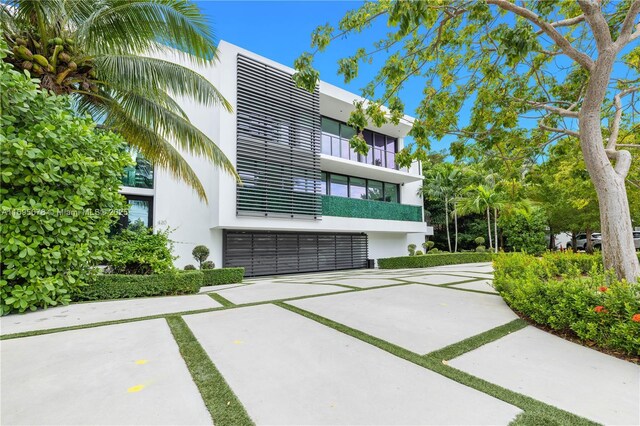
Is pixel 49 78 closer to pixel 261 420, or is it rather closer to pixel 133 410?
pixel 133 410

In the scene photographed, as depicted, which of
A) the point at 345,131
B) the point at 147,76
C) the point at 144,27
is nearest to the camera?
the point at 144,27

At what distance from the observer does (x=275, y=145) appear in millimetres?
12773

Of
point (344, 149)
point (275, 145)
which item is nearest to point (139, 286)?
point (275, 145)

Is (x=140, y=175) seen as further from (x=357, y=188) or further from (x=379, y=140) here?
(x=379, y=140)

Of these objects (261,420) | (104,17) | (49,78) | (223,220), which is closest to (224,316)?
(261,420)

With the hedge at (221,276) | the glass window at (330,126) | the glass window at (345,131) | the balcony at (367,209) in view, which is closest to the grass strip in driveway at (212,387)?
the hedge at (221,276)

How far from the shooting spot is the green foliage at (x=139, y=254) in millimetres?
6707

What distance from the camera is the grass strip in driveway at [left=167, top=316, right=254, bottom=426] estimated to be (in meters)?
2.01

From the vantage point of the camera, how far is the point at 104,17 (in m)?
5.90

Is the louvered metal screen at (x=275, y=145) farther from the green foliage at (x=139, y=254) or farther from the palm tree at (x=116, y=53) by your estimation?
the green foliage at (x=139, y=254)

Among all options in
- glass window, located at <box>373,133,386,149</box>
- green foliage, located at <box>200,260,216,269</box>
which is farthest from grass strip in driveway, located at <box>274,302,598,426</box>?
glass window, located at <box>373,133,386,149</box>

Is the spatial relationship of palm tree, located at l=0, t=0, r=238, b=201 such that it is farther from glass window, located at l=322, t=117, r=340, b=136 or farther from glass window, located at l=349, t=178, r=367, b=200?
glass window, located at l=349, t=178, r=367, b=200

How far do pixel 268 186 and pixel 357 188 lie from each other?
6777 mm

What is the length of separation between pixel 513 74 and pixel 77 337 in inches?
380
